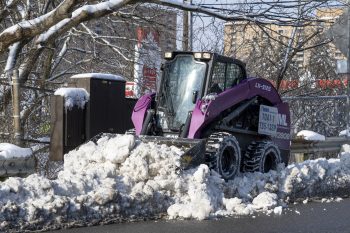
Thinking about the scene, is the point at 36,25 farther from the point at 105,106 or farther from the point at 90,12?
the point at 105,106

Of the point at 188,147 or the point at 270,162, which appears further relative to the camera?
the point at 270,162

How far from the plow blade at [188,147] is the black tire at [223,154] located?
473mm

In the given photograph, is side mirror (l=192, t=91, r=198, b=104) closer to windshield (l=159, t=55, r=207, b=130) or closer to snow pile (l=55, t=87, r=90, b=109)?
windshield (l=159, t=55, r=207, b=130)

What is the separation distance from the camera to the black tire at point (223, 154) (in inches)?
418

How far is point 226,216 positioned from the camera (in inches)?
351

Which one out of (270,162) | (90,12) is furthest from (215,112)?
(90,12)

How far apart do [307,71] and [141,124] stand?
54.0 ft

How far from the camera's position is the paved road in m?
7.75

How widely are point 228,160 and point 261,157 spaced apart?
2.80ft

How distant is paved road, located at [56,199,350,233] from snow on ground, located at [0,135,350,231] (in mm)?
278

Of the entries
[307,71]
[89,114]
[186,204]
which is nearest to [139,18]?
[89,114]

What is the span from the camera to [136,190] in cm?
882

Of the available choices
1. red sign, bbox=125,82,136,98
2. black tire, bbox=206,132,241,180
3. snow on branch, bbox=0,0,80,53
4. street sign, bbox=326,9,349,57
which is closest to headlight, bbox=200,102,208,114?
black tire, bbox=206,132,241,180

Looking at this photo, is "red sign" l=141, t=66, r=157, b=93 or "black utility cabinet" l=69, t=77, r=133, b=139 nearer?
"black utility cabinet" l=69, t=77, r=133, b=139
